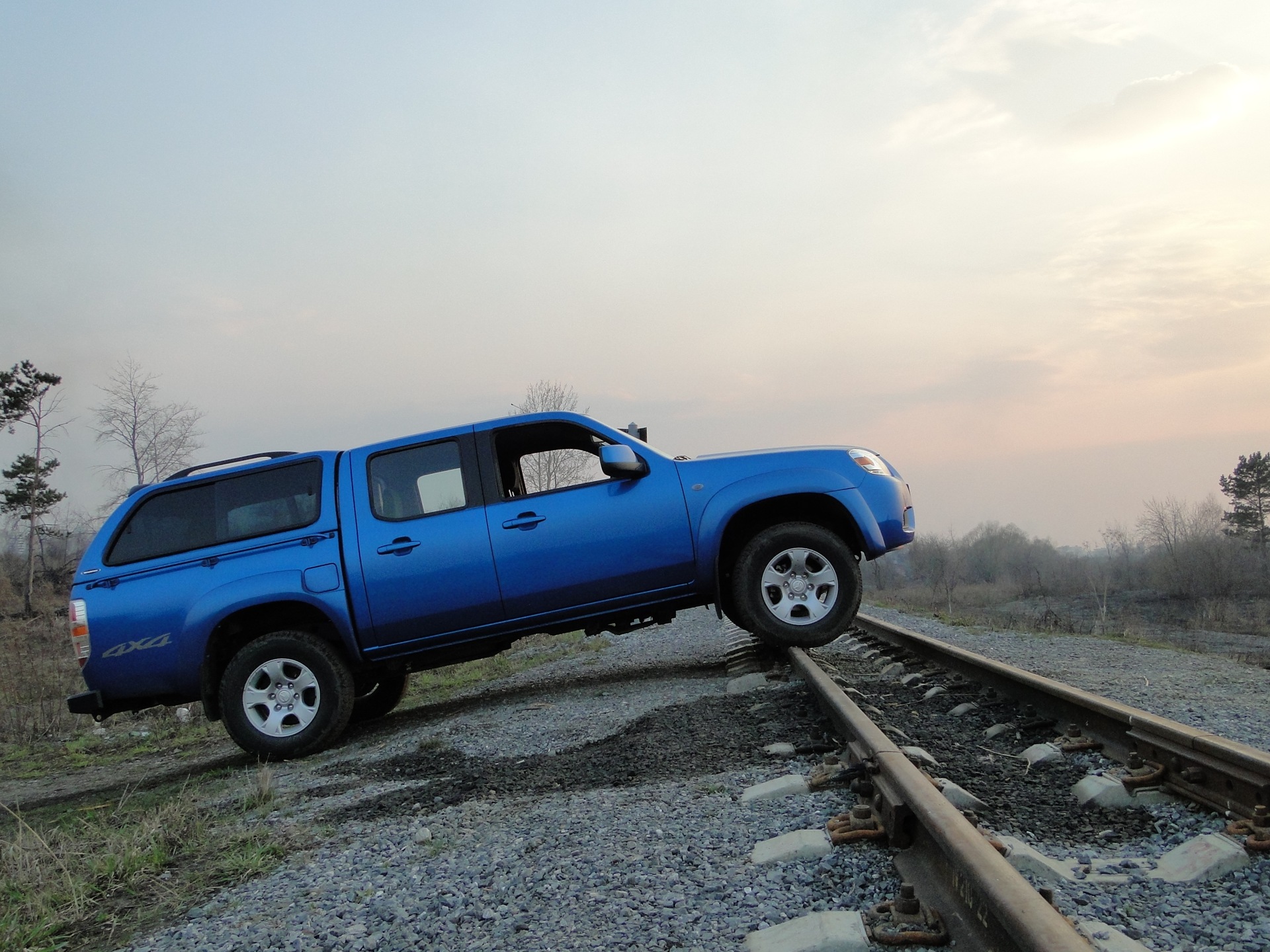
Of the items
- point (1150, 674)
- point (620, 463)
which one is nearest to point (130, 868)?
point (620, 463)

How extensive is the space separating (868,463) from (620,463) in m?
1.89

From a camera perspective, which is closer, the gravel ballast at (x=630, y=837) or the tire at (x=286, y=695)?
the gravel ballast at (x=630, y=837)

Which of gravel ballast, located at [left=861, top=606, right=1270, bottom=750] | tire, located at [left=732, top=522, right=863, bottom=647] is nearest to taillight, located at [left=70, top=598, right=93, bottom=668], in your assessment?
tire, located at [left=732, top=522, right=863, bottom=647]

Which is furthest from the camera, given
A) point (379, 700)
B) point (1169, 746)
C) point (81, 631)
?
point (379, 700)

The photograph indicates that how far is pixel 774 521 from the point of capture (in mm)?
6641

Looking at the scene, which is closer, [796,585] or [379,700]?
[796,585]

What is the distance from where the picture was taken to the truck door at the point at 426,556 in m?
6.29

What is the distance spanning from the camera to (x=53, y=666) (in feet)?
59.7

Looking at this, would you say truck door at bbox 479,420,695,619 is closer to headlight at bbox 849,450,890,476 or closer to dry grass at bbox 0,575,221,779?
headlight at bbox 849,450,890,476

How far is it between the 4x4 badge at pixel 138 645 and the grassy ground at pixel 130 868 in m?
1.54

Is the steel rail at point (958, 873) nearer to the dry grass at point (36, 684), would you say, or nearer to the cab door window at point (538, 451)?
the cab door window at point (538, 451)

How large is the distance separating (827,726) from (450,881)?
225 cm

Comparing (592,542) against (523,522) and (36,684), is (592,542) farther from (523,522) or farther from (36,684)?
(36,684)

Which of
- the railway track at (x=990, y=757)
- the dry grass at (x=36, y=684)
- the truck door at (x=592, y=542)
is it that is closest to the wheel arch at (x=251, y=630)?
the truck door at (x=592, y=542)
